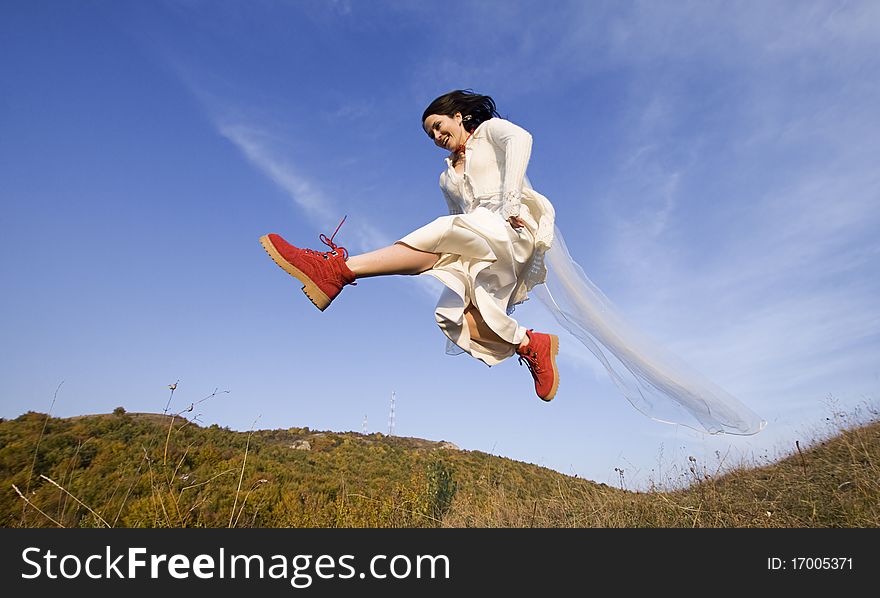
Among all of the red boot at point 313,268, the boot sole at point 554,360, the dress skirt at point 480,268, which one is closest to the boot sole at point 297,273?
the red boot at point 313,268

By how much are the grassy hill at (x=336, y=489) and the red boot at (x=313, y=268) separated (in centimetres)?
106

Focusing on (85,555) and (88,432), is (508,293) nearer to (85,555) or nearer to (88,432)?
(85,555)

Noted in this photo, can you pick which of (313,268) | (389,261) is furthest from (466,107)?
(313,268)

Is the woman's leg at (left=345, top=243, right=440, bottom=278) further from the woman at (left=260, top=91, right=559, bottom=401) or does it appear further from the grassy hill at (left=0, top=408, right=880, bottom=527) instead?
the grassy hill at (left=0, top=408, right=880, bottom=527)

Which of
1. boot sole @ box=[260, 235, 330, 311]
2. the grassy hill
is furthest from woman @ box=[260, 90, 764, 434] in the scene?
the grassy hill

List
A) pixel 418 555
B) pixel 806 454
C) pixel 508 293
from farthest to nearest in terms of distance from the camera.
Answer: pixel 806 454 < pixel 508 293 < pixel 418 555

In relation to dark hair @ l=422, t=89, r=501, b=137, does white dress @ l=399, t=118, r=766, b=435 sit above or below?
below

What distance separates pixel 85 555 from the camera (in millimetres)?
2107

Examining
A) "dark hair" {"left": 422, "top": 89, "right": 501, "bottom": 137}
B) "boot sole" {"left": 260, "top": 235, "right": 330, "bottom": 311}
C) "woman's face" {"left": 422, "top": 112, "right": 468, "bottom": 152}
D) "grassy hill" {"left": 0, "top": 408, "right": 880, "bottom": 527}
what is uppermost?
"dark hair" {"left": 422, "top": 89, "right": 501, "bottom": 137}

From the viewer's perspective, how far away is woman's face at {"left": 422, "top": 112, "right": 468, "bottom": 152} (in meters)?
3.43

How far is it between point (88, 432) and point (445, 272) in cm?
1091

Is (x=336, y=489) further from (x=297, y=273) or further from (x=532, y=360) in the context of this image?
(x=297, y=273)

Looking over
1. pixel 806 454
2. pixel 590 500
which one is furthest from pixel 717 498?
pixel 806 454

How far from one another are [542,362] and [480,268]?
0.79 meters
